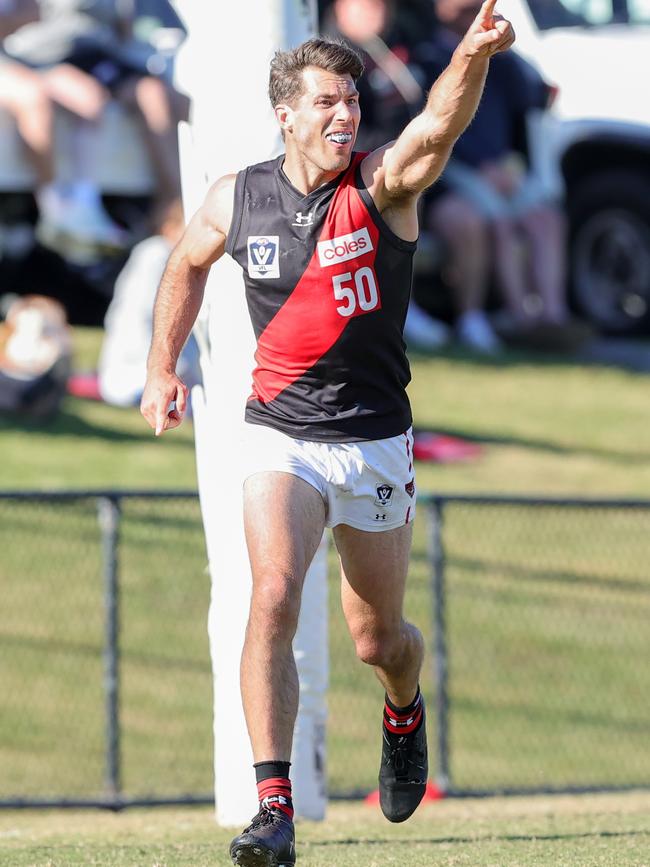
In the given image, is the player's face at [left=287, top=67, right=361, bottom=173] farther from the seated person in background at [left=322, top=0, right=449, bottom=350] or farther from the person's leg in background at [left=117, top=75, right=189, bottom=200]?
the person's leg in background at [left=117, top=75, right=189, bottom=200]

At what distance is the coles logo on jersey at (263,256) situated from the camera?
504 cm

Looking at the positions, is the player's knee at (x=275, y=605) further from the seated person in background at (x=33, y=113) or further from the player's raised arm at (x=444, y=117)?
the seated person in background at (x=33, y=113)

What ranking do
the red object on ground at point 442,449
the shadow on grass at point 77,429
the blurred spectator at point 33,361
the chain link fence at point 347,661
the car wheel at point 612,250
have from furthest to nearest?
the car wheel at point 612,250, the red object on ground at point 442,449, the shadow on grass at point 77,429, the blurred spectator at point 33,361, the chain link fence at point 347,661

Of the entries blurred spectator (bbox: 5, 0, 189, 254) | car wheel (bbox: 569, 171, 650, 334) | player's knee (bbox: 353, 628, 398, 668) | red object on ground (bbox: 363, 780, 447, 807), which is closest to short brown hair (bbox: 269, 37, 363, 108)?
player's knee (bbox: 353, 628, 398, 668)

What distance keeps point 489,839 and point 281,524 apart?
69.5 inches

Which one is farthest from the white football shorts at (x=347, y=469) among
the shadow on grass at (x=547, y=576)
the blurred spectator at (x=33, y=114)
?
the blurred spectator at (x=33, y=114)

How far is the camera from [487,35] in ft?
15.1

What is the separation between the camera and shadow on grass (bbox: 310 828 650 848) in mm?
5961

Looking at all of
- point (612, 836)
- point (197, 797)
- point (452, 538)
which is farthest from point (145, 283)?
point (612, 836)

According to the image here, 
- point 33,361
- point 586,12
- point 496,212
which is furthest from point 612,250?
point 33,361

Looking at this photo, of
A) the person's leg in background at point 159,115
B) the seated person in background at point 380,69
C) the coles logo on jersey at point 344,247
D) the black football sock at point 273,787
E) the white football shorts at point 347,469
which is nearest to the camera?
the black football sock at point 273,787

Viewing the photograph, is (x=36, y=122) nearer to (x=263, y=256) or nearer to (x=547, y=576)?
(x=547, y=576)

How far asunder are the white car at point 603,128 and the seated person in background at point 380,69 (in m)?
1.26

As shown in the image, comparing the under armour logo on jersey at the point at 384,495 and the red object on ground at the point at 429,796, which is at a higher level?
the under armour logo on jersey at the point at 384,495
